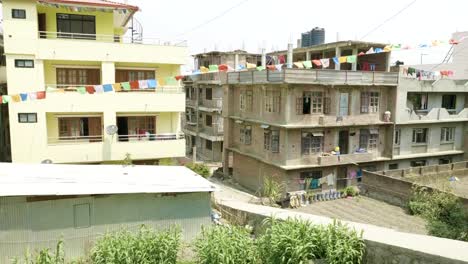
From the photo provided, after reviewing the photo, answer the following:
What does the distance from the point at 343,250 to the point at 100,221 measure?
709cm

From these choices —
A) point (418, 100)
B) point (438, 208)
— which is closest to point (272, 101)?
point (438, 208)

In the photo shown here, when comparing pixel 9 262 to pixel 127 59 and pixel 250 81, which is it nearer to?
pixel 127 59

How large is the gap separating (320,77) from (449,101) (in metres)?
14.4

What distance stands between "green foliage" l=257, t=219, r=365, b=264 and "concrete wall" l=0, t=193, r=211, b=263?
435 centimetres

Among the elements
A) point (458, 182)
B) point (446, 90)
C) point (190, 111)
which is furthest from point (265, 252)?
point (190, 111)

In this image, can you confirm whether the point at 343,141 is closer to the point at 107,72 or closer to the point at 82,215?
the point at 107,72

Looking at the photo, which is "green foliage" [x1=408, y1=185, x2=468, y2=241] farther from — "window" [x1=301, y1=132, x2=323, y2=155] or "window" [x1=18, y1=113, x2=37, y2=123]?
"window" [x1=18, y1=113, x2=37, y2=123]

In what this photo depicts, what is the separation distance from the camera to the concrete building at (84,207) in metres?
10.2

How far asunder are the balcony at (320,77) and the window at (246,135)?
11.7ft

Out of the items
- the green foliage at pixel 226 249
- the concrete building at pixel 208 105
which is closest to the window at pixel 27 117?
the green foliage at pixel 226 249

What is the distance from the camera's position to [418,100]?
29.9m

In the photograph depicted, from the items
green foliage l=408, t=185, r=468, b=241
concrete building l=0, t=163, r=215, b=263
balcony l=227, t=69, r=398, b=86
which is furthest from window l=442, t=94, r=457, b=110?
concrete building l=0, t=163, r=215, b=263

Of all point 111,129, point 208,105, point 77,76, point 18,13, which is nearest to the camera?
point 18,13

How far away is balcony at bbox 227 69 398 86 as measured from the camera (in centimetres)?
2331
